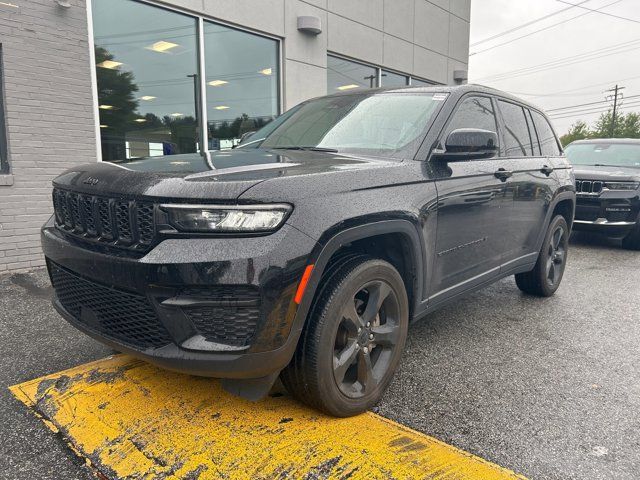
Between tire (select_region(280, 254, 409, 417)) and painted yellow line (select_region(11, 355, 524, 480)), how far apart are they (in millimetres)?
155

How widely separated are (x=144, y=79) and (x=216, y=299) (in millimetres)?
5652

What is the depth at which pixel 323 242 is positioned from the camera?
84.0 inches

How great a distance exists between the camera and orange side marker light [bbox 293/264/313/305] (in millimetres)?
2051

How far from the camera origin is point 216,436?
7.62ft

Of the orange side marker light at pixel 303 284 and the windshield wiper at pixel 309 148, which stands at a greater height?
the windshield wiper at pixel 309 148

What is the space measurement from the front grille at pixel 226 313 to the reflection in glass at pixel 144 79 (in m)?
4.75

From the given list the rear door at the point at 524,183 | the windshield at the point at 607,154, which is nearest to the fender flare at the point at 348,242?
the rear door at the point at 524,183

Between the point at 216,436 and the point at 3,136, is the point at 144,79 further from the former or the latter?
the point at 216,436

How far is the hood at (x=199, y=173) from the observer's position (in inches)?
79.4

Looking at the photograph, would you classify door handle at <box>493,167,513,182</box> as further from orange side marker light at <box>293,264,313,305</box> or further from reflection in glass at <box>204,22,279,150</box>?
reflection in glass at <box>204,22,279,150</box>

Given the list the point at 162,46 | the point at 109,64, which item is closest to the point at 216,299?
the point at 109,64

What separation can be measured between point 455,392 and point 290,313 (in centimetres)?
131

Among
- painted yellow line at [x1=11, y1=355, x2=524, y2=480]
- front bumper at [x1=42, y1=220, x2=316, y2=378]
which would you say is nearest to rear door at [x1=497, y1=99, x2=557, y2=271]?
painted yellow line at [x1=11, y1=355, x2=524, y2=480]

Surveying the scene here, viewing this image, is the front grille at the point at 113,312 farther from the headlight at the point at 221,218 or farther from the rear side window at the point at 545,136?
the rear side window at the point at 545,136
